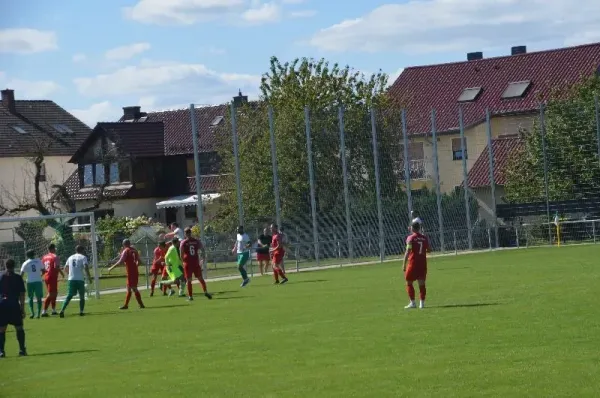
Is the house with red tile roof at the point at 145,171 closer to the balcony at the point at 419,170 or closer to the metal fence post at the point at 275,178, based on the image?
the balcony at the point at 419,170

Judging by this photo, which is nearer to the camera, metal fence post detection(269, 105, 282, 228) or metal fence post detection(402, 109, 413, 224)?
metal fence post detection(269, 105, 282, 228)

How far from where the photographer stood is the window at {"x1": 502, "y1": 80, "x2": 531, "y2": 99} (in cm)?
7500

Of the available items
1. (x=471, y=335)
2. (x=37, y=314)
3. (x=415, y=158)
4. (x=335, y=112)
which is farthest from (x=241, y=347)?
(x=415, y=158)

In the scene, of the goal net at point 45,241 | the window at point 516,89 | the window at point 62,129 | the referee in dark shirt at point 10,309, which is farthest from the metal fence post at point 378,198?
the window at point 62,129

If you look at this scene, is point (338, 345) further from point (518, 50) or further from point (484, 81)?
point (518, 50)

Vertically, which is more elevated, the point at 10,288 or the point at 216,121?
the point at 216,121

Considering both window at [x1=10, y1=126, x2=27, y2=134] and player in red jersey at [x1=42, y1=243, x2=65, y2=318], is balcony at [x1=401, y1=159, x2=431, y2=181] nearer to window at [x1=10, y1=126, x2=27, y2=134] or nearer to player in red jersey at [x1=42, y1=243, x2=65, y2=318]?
player in red jersey at [x1=42, y1=243, x2=65, y2=318]

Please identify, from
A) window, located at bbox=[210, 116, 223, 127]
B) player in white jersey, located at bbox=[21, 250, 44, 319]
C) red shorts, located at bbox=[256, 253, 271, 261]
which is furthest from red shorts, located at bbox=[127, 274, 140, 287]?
window, located at bbox=[210, 116, 223, 127]

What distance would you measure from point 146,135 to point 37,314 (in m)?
49.1

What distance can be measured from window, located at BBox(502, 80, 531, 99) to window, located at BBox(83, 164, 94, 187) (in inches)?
1068

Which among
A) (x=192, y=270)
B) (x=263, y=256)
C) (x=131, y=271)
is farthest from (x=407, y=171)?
(x=131, y=271)

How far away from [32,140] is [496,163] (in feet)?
107

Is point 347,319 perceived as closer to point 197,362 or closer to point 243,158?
point 197,362

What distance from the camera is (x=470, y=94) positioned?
77625 millimetres
